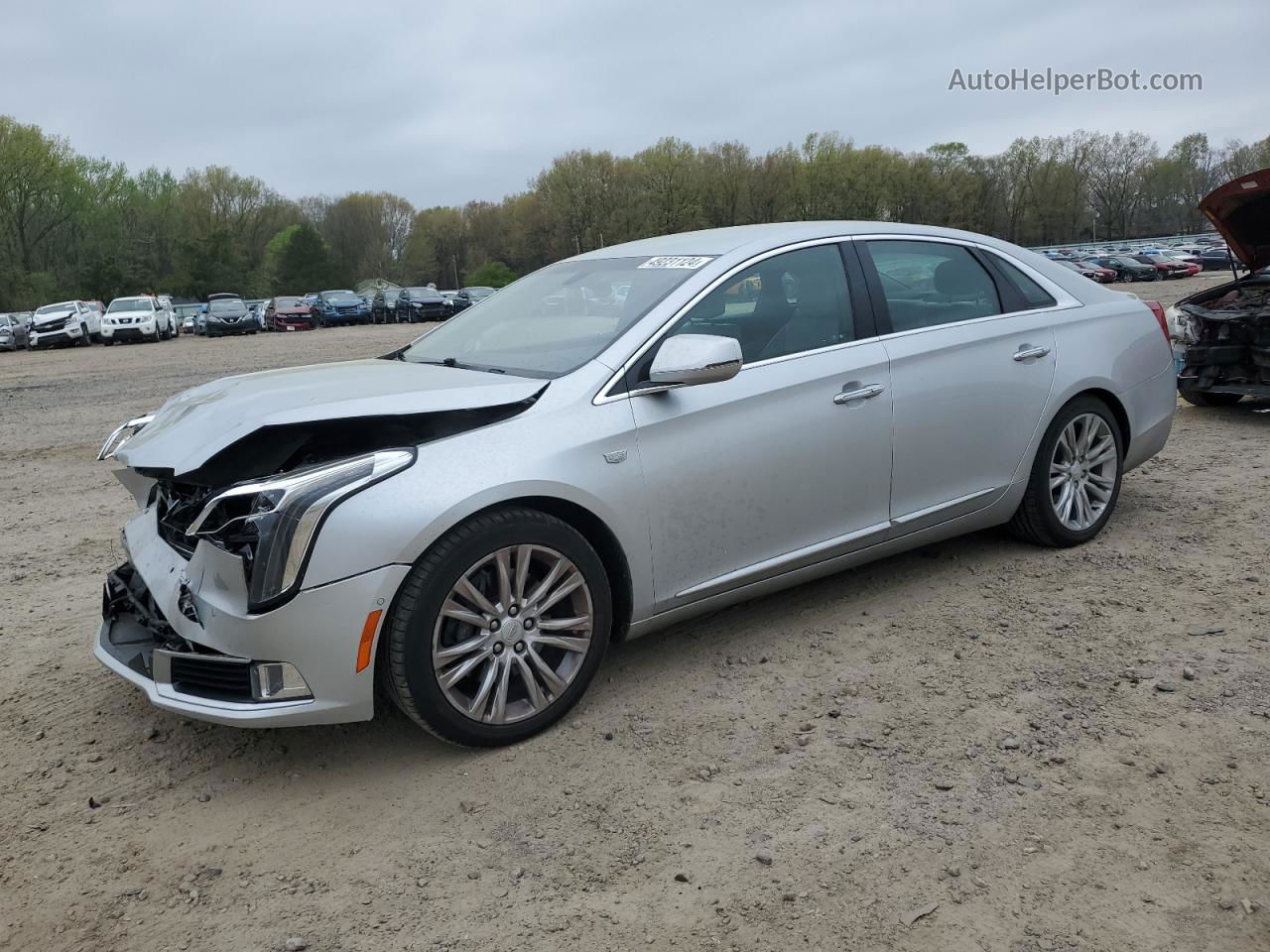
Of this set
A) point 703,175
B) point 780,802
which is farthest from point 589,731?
point 703,175

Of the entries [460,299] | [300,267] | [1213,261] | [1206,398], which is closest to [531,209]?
[300,267]

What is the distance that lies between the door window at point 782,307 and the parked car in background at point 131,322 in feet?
113

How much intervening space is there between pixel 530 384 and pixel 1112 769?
2.15 m

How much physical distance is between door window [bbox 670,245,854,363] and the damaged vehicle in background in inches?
198

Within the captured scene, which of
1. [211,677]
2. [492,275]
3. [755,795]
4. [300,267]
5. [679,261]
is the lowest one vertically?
[755,795]

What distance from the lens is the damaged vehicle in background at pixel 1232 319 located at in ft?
26.3

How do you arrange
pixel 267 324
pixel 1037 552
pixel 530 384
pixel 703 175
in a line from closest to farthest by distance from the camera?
pixel 530 384 → pixel 1037 552 → pixel 267 324 → pixel 703 175

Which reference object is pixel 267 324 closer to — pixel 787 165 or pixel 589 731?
pixel 589 731

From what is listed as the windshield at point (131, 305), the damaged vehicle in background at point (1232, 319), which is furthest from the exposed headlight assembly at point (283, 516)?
the windshield at point (131, 305)

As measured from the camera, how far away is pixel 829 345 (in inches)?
163

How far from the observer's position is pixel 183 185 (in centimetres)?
9050

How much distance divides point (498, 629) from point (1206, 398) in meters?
8.05

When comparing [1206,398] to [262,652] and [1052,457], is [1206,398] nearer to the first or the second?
[1052,457]

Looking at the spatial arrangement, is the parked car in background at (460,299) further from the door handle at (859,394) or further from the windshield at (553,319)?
the door handle at (859,394)
